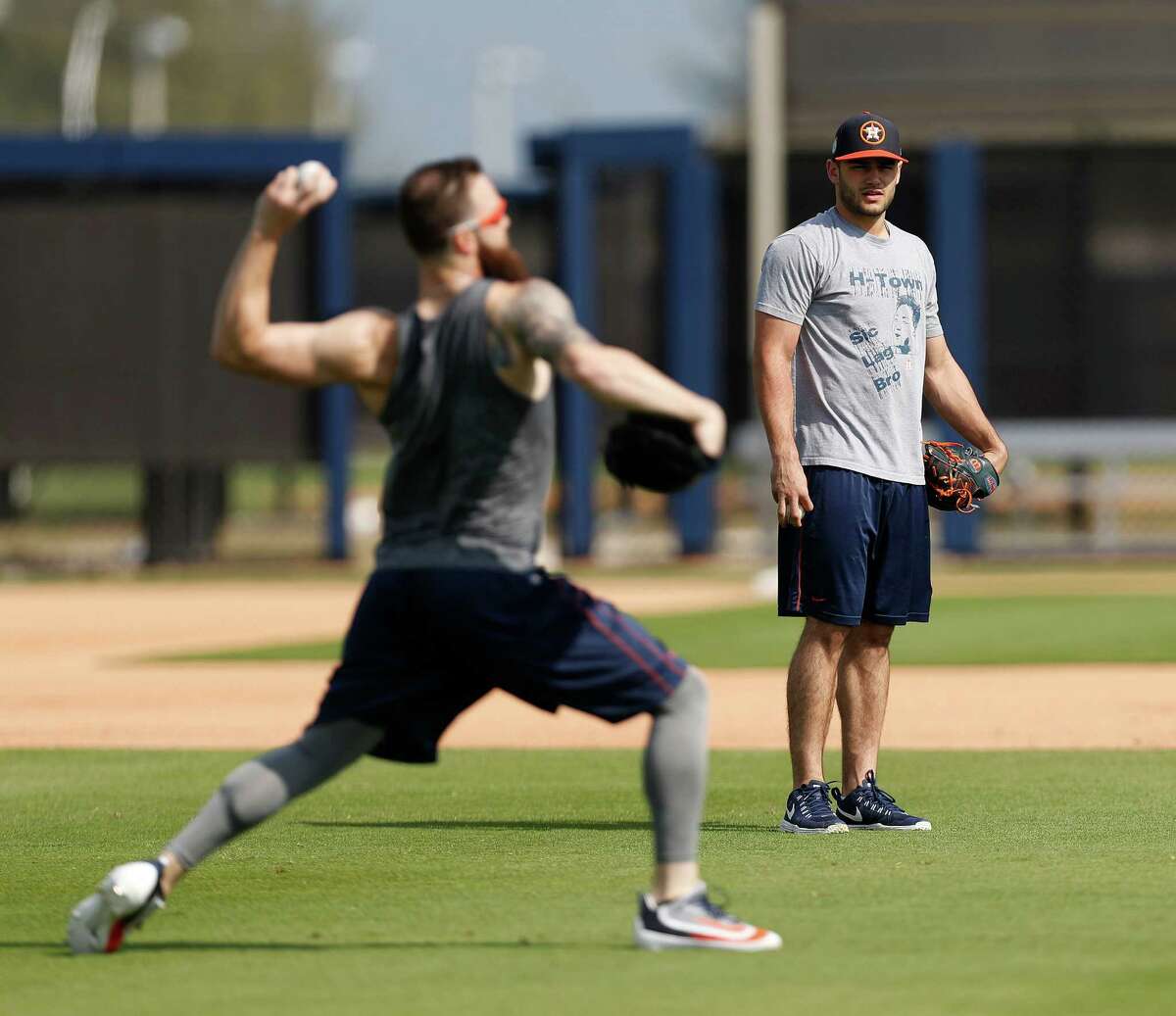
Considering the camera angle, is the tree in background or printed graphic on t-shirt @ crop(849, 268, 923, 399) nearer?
printed graphic on t-shirt @ crop(849, 268, 923, 399)

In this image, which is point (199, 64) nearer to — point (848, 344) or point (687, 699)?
point (848, 344)

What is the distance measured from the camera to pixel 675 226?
94.3ft

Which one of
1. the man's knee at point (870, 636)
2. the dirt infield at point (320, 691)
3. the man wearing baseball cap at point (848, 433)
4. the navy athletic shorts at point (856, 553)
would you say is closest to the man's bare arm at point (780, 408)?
the man wearing baseball cap at point (848, 433)

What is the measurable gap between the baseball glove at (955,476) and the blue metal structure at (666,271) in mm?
20395

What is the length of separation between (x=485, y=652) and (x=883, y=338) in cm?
251

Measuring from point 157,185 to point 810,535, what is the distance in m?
21.9

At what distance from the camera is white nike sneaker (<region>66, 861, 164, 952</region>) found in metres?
5.45

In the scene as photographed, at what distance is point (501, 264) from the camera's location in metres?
5.34

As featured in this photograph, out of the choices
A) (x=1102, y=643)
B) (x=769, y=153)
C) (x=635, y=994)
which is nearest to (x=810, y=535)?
(x=635, y=994)

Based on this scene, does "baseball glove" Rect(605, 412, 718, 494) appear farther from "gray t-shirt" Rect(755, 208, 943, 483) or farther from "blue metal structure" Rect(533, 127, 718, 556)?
"blue metal structure" Rect(533, 127, 718, 556)

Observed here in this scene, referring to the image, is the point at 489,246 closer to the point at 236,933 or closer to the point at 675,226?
the point at 236,933

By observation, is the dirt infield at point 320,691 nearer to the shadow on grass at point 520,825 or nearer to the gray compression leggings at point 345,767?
the shadow on grass at point 520,825

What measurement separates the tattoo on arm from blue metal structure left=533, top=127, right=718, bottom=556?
22970 mm

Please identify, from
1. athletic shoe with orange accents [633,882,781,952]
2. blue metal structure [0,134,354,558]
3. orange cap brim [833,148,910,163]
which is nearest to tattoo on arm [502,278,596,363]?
athletic shoe with orange accents [633,882,781,952]
